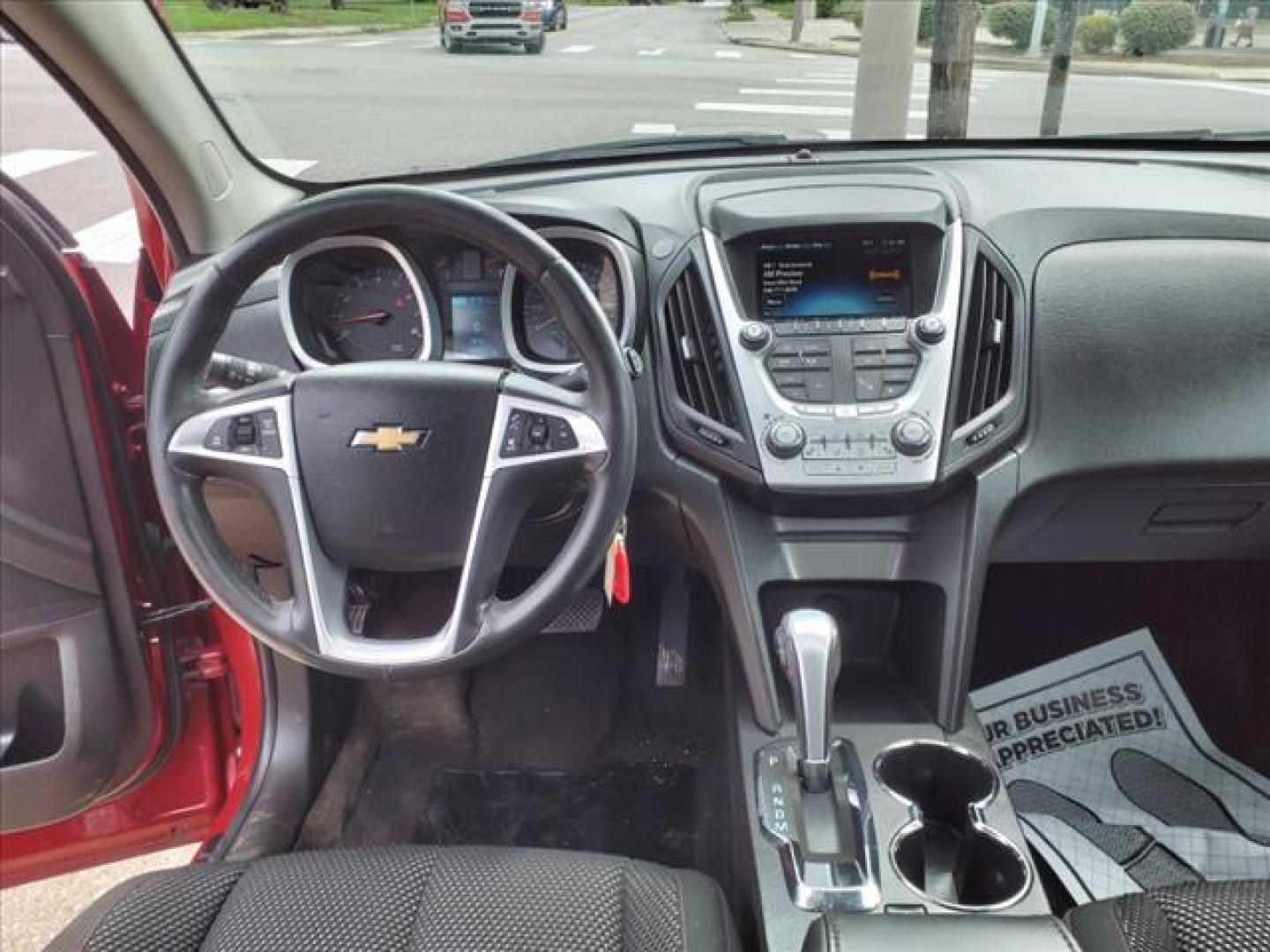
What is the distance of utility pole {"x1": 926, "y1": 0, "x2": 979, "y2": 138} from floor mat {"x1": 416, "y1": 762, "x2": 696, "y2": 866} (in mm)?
1381

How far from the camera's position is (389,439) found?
1.24 m

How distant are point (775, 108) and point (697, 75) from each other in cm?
21

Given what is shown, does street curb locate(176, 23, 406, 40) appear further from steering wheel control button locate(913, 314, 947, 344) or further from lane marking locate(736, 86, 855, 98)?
steering wheel control button locate(913, 314, 947, 344)

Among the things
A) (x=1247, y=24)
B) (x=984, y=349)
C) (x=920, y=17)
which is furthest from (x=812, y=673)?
(x=1247, y=24)

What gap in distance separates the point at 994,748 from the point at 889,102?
1.27m

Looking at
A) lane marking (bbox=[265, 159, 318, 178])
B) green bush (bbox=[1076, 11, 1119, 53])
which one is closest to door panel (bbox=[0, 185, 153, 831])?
lane marking (bbox=[265, 159, 318, 178])

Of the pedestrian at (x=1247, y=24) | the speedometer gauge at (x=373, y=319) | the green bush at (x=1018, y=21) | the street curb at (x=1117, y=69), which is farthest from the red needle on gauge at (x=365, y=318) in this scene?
the pedestrian at (x=1247, y=24)

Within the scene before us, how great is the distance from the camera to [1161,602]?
2.13 meters

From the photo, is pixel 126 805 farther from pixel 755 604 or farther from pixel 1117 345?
pixel 1117 345

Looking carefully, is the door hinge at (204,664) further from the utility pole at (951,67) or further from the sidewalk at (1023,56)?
the utility pole at (951,67)

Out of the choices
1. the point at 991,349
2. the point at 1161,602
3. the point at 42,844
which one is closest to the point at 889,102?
the point at 991,349

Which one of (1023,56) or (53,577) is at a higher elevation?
(1023,56)

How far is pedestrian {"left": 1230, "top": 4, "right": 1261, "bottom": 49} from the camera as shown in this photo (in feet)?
5.66

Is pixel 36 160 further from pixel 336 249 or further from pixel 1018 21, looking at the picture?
pixel 1018 21
